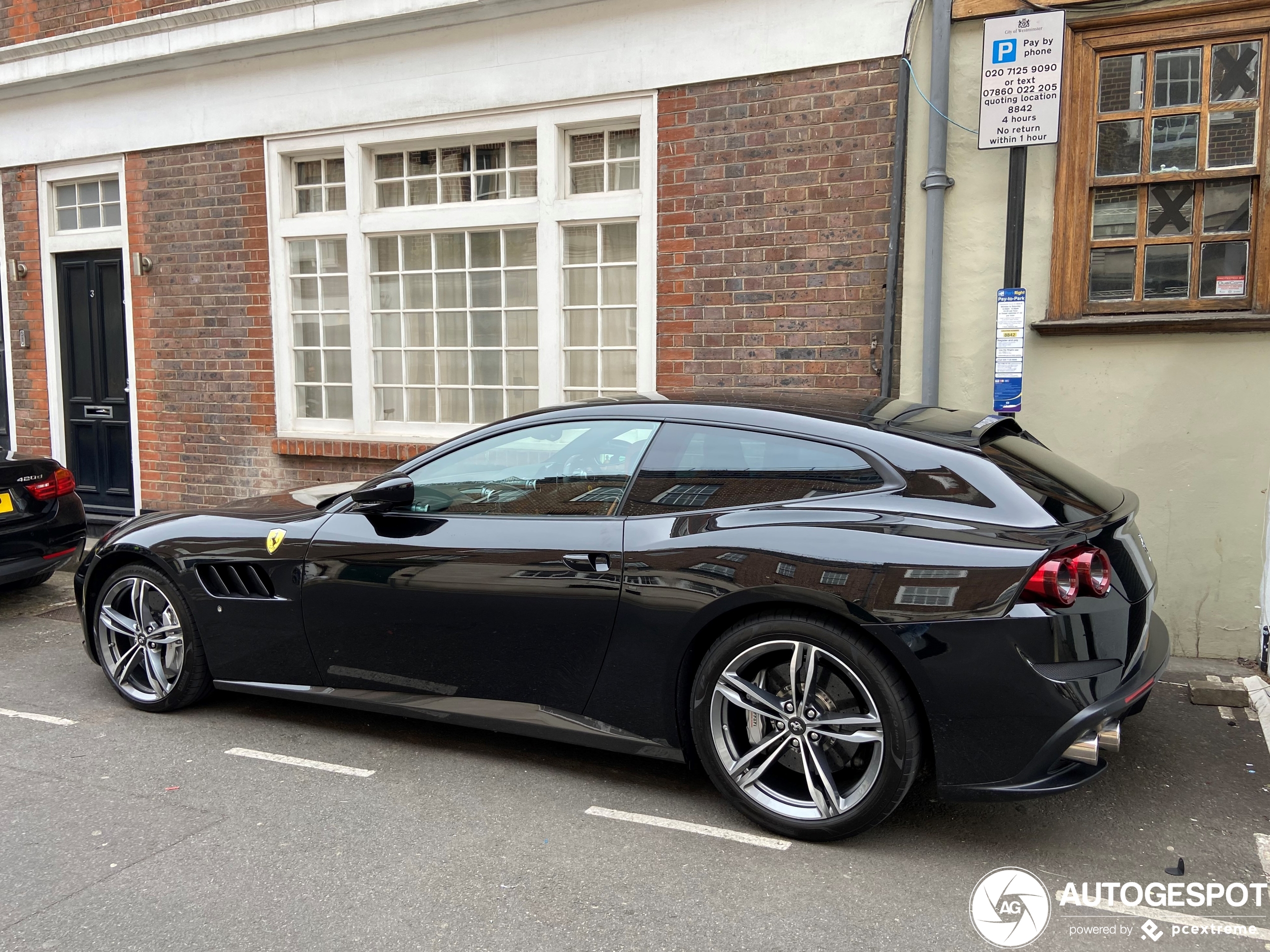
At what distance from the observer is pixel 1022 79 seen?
5387 mm

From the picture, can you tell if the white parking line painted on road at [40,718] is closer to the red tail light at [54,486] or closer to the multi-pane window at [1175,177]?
the red tail light at [54,486]

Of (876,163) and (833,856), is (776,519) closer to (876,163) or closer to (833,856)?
(833,856)

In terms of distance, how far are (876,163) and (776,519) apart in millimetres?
3493

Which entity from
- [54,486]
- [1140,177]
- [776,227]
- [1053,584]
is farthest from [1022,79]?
[54,486]

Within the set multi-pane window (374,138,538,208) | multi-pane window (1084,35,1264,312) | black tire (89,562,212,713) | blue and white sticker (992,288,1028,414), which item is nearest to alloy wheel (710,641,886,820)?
black tire (89,562,212,713)

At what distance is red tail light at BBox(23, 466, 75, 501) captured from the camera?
6.46m

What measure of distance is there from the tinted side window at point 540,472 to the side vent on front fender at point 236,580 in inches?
31.4

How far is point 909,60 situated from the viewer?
588cm

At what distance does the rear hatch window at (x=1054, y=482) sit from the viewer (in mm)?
3215

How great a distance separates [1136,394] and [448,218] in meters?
4.93

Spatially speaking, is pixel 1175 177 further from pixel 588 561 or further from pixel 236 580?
pixel 236 580

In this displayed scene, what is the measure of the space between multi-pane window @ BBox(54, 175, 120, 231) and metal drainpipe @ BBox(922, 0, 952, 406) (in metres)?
7.20

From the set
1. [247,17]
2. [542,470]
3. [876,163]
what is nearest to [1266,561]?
[876,163]

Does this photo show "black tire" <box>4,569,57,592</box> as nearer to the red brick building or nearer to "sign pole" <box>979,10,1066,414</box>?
the red brick building
